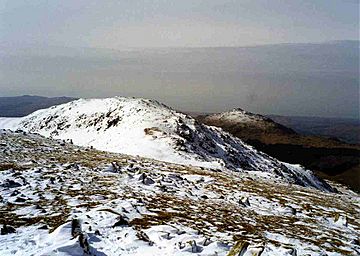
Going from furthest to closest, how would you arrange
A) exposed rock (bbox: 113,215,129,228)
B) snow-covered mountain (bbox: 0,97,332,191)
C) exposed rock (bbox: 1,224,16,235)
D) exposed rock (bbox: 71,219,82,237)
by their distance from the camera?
snow-covered mountain (bbox: 0,97,332,191)
exposed rock (bbox: 113,215,129,228)
exposed rock (bbox: 1,224,16,235)
exposed rock (bbox: 71,219,82,237)

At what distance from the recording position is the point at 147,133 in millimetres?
50312

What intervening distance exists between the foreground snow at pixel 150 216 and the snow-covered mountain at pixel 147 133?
15666 mm

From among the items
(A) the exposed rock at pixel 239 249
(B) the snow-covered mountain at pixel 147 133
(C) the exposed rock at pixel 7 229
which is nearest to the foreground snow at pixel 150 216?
(A) the exposed rock at pixel 239 249

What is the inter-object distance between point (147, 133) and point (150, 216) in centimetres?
A: 3946

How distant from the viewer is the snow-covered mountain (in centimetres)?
4466

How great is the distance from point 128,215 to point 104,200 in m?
1.88

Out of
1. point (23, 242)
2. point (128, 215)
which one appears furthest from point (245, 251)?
point (23, 242)

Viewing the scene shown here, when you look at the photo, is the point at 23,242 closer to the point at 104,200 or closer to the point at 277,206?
the point at 104,200

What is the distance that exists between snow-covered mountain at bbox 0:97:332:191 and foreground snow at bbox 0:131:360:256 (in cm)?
1567

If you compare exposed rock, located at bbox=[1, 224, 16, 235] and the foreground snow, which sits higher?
exposed rock, located at bbox=[1, 224, 16, 235]

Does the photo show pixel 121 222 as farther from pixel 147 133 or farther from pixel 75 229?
pixel 147 133

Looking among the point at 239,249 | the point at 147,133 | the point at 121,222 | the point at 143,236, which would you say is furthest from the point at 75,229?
the point at 147,133

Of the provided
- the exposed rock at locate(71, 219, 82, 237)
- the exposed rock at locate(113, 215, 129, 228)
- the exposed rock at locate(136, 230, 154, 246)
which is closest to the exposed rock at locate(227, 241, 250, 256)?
the exposed rock at locate(136, 230, 154, 246)

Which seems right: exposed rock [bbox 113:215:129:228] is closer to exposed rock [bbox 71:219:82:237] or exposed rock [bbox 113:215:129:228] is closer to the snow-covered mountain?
exposed rock [bbox 71:219:82:237]
